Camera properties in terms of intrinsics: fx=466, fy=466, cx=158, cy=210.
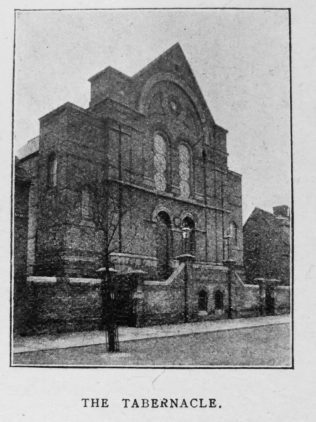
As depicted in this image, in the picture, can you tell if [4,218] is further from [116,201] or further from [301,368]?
[116,201]

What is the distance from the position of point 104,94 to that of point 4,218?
1373 cm

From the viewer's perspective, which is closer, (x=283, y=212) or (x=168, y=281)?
(x=168, y=281)

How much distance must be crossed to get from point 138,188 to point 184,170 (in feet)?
14.1

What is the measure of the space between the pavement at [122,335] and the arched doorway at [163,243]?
3669 mm

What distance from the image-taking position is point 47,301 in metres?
14.6

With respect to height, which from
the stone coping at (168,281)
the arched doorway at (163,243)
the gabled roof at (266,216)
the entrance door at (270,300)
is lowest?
the entrance door at (270,300)

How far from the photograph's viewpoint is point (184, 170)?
79.7 ft

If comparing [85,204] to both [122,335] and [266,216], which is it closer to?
[122,335]

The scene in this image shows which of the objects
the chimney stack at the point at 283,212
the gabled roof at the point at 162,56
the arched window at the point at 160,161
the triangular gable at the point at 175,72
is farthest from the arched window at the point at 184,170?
the chimney stack at the point at 283,212

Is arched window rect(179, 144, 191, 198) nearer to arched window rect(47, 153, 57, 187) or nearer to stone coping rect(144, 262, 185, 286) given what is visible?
stone coping rect(144, 262, 185, 286)

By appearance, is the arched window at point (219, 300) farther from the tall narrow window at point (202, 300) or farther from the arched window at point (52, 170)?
the arched window at point (52, 170)

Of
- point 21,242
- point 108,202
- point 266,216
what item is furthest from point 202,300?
point 266,216

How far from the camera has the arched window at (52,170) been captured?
65.0 feet
